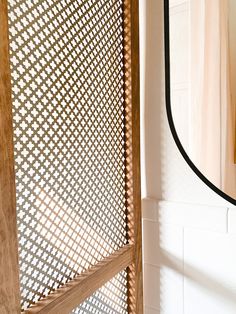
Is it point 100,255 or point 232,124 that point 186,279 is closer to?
point 100,255

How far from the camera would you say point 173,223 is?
0.87 meters

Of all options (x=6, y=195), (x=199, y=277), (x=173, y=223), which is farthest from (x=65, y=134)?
(x=199, y=277)

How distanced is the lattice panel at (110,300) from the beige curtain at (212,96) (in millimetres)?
400

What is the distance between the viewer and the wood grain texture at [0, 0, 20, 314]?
0.46 meters

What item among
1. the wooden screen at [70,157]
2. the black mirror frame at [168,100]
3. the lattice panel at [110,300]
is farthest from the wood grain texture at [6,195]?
the black mirror frame at [168,100]

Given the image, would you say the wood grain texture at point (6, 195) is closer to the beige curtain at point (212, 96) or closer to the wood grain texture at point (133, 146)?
the wood grain texture at point (133, 146)

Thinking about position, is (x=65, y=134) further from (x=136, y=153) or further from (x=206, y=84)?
(x=206, y=84)

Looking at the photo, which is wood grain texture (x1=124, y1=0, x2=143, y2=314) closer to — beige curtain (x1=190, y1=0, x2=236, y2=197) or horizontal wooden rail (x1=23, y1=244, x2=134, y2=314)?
horizontal wooden rail (x1=23, y1=244, x2=134, y2=314)

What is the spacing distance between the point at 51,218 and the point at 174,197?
414 millimetres

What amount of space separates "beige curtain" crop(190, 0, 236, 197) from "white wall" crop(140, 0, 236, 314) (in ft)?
0.19

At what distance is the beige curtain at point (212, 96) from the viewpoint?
801 mm

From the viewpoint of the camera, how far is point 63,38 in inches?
23.9

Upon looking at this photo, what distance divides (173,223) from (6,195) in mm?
550

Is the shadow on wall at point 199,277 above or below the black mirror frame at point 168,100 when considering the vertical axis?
below
